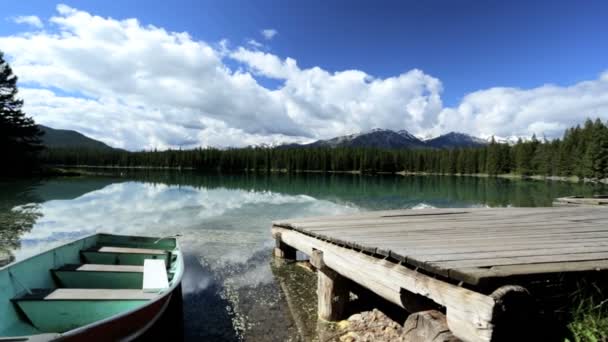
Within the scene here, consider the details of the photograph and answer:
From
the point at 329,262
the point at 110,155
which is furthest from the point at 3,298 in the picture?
the point at 110,155

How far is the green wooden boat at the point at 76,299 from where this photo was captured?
4.11m

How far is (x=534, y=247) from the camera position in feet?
13.4

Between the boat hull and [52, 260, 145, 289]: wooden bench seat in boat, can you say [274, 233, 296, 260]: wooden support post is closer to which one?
[52, 260, 145, 289]: wooden bench seat in boat

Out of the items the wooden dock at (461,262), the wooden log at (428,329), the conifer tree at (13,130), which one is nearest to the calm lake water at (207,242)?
the wooden dock at (461,262)

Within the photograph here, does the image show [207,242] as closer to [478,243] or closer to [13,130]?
[478,243]

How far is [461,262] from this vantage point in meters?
3.38

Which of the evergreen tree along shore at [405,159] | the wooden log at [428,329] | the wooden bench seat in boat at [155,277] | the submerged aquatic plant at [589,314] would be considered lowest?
the wooden bench seat in boat at [155,277]

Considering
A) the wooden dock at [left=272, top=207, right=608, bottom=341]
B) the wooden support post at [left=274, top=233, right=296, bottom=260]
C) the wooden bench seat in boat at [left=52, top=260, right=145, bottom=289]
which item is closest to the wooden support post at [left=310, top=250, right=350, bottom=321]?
the wooden dock at [left=272, top=207, right=608, bottom=341]

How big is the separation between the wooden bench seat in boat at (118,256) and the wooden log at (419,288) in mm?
4425

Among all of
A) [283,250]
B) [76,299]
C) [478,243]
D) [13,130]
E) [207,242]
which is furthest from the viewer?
[13,130]

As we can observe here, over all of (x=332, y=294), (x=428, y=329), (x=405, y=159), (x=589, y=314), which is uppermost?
(x=405, y=159)

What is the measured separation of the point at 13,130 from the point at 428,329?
61.1 metres

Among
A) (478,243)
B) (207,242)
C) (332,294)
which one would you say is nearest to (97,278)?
(332,294)

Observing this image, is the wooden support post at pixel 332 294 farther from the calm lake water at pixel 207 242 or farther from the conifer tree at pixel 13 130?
the conifer tree at pixel 13 130
